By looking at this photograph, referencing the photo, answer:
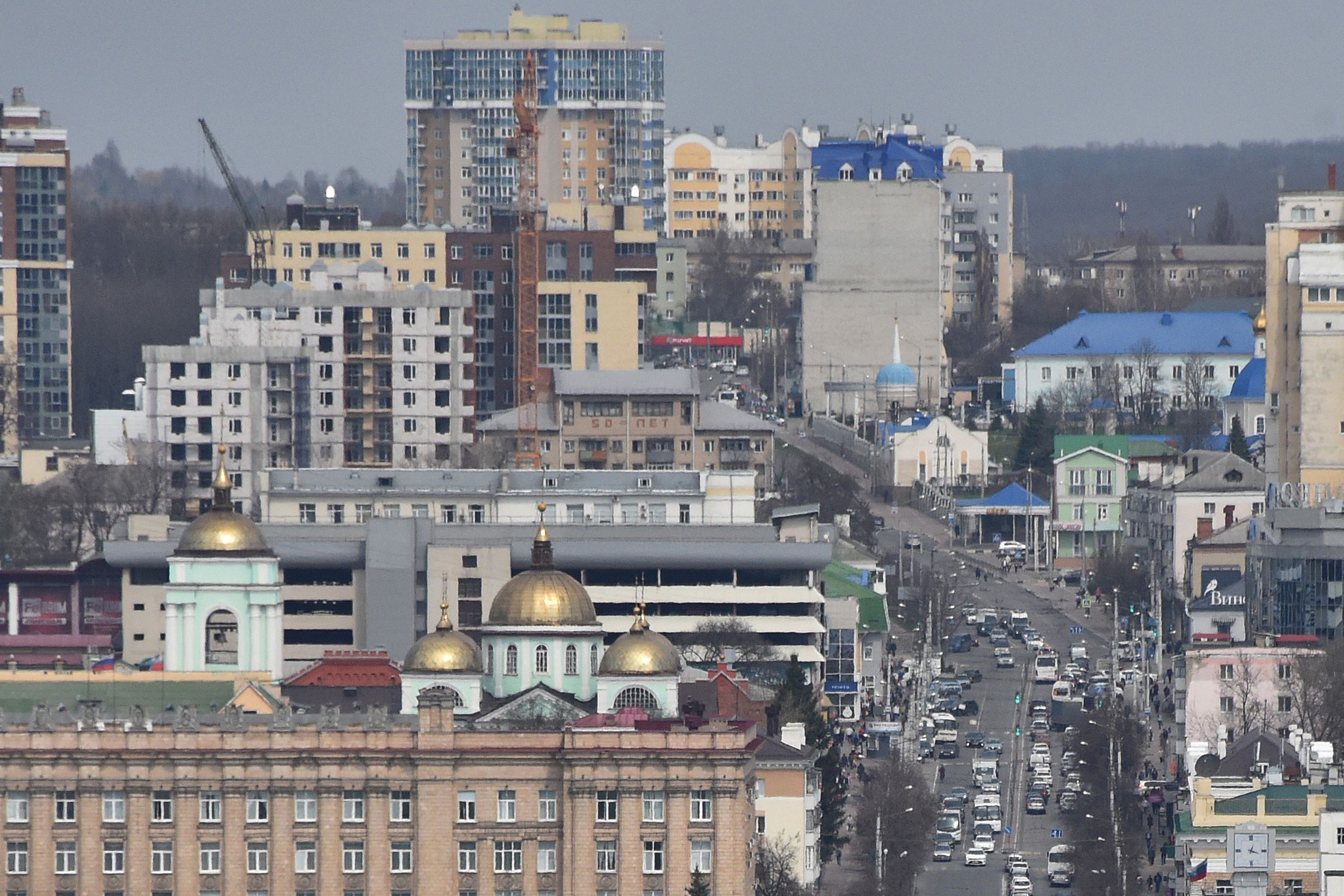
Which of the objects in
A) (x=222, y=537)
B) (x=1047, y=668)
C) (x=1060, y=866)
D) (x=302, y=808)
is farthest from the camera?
(x=1047, y=668)

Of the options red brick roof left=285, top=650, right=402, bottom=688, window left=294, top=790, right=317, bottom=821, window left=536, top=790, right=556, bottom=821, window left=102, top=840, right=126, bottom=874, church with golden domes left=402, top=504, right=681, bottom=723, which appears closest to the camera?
window left=102, top=840, right=126, bottom=874

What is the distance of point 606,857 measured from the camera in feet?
403

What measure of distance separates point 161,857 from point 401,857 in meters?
5.83

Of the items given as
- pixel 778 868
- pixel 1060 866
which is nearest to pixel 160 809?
pixel 778 868

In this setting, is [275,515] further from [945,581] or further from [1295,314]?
[1295,314]

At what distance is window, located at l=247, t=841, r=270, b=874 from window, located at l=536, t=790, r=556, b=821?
21.9 feet

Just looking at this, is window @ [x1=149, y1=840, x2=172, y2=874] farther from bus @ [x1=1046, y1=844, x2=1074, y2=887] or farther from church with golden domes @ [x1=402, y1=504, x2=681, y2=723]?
bus @ [x1=1046, y1=844, x2=1074, y2=887]

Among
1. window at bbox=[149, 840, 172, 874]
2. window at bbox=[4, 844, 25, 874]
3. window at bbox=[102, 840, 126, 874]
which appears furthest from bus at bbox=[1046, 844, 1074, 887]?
window at bbox=[4, 844, 25, 874]

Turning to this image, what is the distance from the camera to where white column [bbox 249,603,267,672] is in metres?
137

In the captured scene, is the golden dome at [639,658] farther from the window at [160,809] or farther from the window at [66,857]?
the window at [66,857]

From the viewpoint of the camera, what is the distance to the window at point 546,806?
4872 inches

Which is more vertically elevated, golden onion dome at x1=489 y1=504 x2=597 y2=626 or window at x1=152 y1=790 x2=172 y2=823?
golden onion dome at x1=489 y1=504 x2=597 y2=626

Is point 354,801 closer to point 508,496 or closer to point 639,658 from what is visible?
point 639,658

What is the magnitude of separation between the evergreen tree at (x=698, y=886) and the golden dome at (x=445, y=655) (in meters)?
10.4
